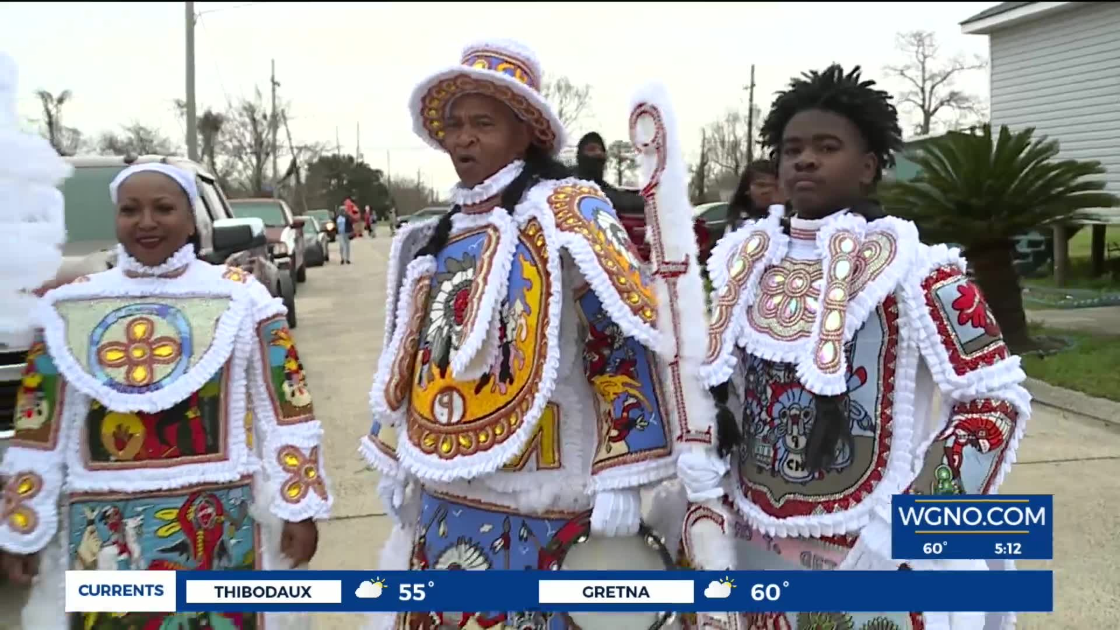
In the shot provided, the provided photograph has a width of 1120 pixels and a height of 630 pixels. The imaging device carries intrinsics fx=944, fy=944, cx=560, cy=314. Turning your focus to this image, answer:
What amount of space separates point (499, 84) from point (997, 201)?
8403 mm

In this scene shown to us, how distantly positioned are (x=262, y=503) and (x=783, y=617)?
126 cm

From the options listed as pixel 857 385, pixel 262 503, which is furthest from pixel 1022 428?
pixel 262 503

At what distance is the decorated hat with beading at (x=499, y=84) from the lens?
2.21 meters

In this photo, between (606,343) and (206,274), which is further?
(206,274)

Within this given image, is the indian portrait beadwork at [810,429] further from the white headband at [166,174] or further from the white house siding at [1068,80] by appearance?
the white house siding at [1068,80]

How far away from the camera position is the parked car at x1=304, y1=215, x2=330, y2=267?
20683mm

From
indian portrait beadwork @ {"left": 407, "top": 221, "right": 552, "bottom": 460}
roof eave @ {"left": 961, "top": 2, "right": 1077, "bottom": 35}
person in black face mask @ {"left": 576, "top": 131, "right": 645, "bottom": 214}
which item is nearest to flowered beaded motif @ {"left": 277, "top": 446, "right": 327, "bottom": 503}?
indian portrait beadwork @ {"left": 407, "top": 221, "right": 552, "bottom": 460}

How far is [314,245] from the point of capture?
21125 mm

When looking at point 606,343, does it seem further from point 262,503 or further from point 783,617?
point 262,503

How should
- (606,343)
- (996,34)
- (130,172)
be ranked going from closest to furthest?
(606,343)
(130,172)
(996,34)

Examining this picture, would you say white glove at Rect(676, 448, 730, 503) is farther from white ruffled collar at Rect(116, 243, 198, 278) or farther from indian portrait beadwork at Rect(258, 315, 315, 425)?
white ruffled collar at Rect(116, 243, 198, 278)

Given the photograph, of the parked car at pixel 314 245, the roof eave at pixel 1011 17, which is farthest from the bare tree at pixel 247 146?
the roof eave at pixel 1011 17

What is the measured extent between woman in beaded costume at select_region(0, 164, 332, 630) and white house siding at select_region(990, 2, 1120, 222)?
48.6ft

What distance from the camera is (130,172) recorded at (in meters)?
2.31
